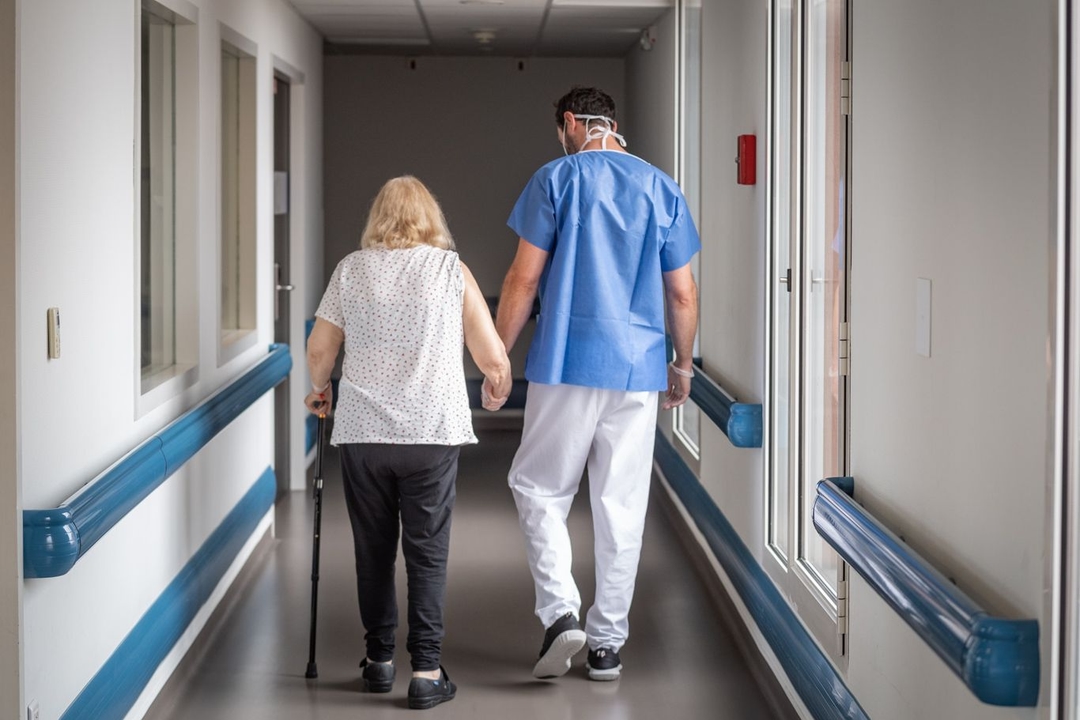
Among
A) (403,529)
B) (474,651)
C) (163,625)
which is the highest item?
(403,529)

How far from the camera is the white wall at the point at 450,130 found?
32.0 feet

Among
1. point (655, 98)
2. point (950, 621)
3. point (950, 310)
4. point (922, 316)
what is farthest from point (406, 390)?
point (655, 98)

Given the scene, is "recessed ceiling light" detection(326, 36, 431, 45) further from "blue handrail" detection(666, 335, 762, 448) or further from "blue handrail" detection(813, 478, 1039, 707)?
"blue handrail" detection(813, 478, 1039, 707)

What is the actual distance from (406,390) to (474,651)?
44.2 inches

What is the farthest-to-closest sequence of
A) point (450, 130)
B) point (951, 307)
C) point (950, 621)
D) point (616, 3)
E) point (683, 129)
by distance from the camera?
point (450, 130) < point (616, 3) < point (683, 129) < point (951, 307) < point (950, 621)

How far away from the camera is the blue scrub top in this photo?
401 cm

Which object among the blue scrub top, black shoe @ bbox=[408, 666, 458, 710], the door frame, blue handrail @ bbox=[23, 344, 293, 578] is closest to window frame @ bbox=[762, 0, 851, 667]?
the blue scrub top

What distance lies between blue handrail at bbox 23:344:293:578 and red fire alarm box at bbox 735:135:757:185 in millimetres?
1943

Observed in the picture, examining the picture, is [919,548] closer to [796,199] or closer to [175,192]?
[796,199]

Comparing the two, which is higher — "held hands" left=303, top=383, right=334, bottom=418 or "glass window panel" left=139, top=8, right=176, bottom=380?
"glass window panel" left=139, top=8, right=176, bottom=380

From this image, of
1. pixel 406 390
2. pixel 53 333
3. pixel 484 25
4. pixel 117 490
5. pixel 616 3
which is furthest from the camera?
pixel 484 25

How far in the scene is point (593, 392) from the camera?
4082 mm

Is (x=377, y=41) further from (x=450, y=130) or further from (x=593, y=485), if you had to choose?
(x=593, y=485)

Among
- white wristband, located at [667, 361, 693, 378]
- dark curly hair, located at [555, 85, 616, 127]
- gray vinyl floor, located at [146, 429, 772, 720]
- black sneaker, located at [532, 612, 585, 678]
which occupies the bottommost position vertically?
gray vinyl floor, located at [146, 429, 772, 720]
